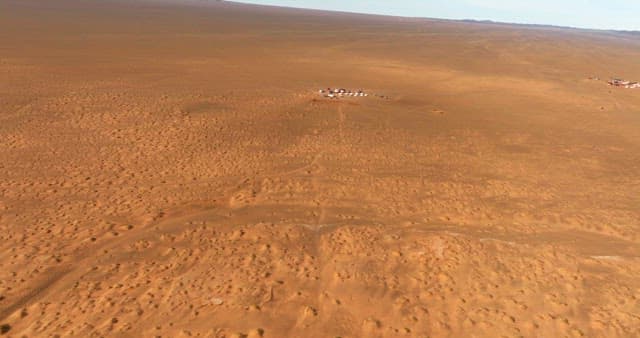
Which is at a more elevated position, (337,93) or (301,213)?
(337,93)

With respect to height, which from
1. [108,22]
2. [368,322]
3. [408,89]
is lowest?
[368,322]

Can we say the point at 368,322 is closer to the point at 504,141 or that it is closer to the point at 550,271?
the point at 550,271

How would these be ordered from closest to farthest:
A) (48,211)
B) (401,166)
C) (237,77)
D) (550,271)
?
(550,271), (48,211), (401,166), (237,77)

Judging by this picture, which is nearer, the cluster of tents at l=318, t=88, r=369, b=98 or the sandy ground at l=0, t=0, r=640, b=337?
the sandy ground at l=0, t=0, r=640, b=337

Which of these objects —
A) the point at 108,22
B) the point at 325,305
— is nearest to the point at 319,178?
the point at 325,305

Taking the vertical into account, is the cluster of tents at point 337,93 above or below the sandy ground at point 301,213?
above

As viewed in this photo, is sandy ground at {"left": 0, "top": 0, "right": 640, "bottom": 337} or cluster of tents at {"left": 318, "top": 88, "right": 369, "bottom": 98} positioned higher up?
cluster of tents at {"left": 318, "top": 88, "right": 369, "bottom": 98}

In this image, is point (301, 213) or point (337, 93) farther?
point (337, 93)

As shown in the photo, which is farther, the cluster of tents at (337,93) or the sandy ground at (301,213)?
the cluster of tents at (337,93)
